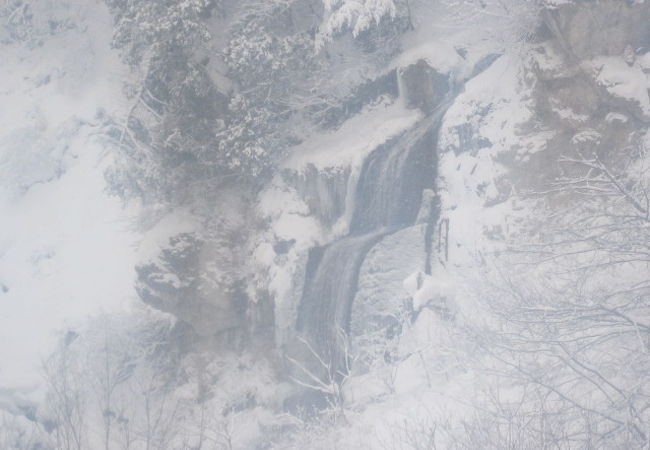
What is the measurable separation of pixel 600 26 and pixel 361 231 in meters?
6.48

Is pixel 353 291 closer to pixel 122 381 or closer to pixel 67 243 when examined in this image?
pixel 122 381

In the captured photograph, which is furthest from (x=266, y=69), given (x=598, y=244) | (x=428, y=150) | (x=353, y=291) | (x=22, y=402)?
(x=22, y=402)

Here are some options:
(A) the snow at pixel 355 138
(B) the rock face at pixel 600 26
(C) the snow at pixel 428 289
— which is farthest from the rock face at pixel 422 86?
(C) the snow at pixel 428 289

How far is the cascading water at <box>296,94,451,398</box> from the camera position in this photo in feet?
35.3

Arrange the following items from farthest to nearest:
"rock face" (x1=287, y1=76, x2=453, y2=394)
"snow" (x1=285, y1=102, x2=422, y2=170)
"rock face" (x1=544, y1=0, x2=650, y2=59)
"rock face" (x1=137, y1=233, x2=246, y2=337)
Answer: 1. "rock face" (x1=137, y1=233, x2=246, y2=337)
2. "rock face" (x1=287, y1=76, x2=453, y2=394)
3. "snow" (x1=285, y1=102, x2=422, y2=170)
4. "rock face" (x1=544, y1=0, x2=650, y2=59)

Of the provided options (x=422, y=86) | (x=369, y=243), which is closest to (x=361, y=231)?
(x=369, y=243)

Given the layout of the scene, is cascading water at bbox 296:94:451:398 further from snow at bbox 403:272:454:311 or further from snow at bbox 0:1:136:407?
snow at bbox 0:1:136:407

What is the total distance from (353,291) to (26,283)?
42.9 ft

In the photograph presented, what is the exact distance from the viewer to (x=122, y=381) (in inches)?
516

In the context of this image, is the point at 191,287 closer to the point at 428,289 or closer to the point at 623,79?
the point at 428,289

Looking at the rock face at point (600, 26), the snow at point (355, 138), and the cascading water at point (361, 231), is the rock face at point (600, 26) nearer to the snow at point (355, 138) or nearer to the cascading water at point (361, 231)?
the cascading water at point (361, 231)

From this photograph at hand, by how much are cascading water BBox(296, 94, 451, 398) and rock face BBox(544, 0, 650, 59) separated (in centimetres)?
281

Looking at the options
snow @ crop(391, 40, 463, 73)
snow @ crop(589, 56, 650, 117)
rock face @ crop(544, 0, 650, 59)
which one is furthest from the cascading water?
snow @ crop(589, 56, 650, 117)

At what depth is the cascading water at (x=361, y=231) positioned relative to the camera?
Answer: 10750mm
